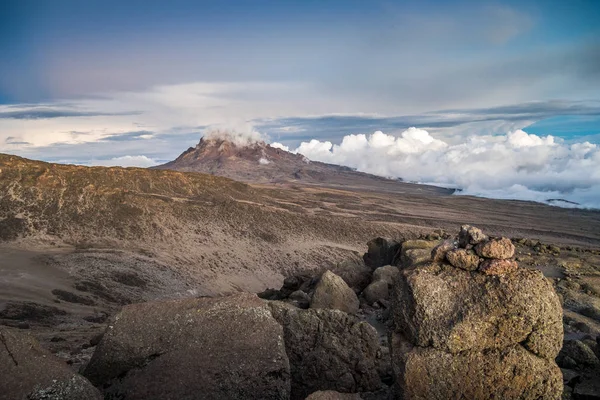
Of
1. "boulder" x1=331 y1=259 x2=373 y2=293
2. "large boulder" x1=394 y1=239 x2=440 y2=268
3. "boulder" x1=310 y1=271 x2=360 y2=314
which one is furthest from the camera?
"boulder" x1=331 y1=259 x2=373 y2=293

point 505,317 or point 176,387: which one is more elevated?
point 505,317

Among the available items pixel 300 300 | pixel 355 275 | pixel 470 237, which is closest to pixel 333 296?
pixel 300 300

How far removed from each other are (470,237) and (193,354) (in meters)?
6.37

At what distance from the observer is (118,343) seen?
9242 millimetres

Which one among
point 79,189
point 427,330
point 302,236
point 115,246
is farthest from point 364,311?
point 79,189

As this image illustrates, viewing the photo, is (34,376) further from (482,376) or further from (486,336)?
(486,336)

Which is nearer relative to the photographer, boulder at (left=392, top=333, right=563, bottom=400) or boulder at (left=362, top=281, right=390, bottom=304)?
boulder at (left=392, top=333, right=563, bottom=400)

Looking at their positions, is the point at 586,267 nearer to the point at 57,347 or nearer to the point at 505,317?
the point at 505,317

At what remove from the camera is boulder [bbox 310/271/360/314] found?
20.0 m

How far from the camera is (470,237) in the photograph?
852 cm

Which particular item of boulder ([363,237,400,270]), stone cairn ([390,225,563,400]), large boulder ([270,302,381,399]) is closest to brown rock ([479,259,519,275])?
stone cairn ([390,225,563,400])

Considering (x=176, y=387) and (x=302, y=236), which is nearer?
(x=176, y=387)

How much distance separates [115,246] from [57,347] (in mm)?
39325

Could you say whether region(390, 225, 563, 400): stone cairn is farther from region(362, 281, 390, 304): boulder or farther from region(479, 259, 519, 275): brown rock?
region(362, 281, 390, 304): boulder
